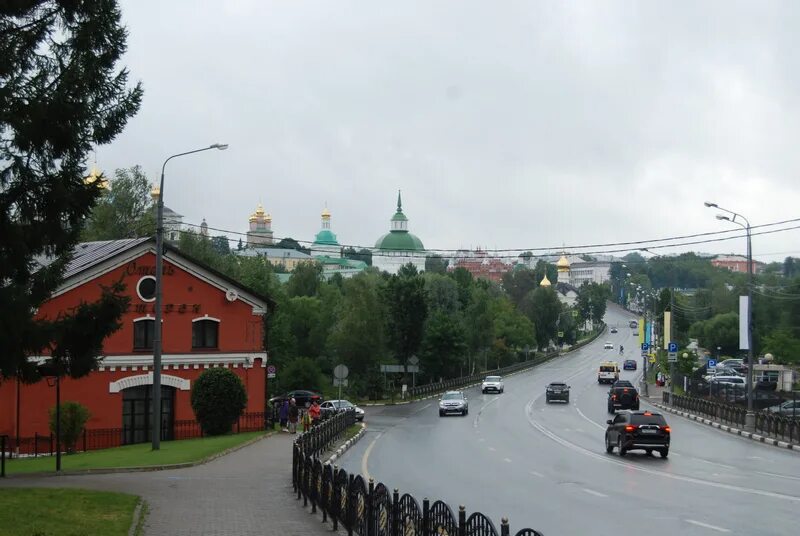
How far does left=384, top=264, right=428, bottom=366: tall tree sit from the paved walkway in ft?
175

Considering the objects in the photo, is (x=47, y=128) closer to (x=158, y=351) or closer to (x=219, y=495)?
(x=219, y=495)

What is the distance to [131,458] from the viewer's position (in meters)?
29.8

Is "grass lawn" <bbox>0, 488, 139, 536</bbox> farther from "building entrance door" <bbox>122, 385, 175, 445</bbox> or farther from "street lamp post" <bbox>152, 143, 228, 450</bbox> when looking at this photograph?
"building entrance door" <bbox>122, 385, 175, 445</bbox>

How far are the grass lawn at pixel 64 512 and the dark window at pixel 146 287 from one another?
74.6ft

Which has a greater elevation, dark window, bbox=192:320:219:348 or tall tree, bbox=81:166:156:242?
tall tree, bbox=81:166:156:242

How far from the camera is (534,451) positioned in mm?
35062

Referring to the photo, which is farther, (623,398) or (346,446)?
(623,398)

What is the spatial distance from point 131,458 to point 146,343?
14390 millimetres

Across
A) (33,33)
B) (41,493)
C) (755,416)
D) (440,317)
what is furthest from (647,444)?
(440,317)

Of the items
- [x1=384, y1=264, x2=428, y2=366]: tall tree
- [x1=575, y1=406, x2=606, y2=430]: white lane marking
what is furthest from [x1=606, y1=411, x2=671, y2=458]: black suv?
[x1=384, y1=264, x2=428, y2=366]: tall tree

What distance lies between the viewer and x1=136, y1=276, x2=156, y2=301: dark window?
43156mm

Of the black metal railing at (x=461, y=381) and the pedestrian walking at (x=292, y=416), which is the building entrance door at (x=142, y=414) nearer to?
the pedestrian walking at (x=292, y=416)

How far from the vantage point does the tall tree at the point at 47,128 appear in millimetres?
18641

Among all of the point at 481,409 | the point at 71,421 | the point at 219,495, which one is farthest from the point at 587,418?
the point at 219,495
